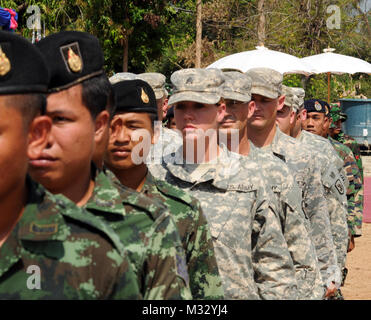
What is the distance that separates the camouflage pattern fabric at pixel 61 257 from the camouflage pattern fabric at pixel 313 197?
369 cm

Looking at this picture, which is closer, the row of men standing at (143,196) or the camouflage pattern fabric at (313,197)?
the row of men standing at (143,196)

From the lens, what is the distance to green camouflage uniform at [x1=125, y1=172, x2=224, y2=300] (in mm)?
3053

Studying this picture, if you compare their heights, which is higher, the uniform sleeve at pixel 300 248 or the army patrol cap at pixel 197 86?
the army patrol cap at pixel 197 86

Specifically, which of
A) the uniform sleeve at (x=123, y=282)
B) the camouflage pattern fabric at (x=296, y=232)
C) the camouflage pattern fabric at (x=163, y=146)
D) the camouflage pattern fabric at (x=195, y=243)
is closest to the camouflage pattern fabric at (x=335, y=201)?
the camouflage pattern fabric at (x=163, y=146)

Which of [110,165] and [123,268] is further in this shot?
[110,165]

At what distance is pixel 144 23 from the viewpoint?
21953 mm

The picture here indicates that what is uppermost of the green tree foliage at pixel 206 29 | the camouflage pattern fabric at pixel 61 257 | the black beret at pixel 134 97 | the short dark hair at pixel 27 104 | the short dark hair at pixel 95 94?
the green tree foliage at pixel 206 29

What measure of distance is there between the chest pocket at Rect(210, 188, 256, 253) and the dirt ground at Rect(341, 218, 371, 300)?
4.94 metres

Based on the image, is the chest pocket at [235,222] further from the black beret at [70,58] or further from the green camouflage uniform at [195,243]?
the black beret at [70,58]

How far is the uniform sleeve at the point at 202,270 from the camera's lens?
3.05 metres

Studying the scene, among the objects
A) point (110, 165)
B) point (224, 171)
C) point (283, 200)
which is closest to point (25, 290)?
point (110, 165)

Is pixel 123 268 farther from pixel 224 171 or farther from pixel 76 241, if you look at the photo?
pixel 224 171

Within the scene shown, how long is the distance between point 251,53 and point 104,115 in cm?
980

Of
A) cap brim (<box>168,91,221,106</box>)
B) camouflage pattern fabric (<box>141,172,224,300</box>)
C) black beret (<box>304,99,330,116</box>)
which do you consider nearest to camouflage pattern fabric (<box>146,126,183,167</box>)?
cap brim (<box>168,91,221,106</box>)
